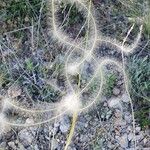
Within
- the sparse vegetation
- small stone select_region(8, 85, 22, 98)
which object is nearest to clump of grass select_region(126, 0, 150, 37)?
A: the sparse vegetation

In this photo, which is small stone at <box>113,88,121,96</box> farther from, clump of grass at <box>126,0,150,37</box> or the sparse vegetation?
clump of grass at <box>126,0,150,37</box>

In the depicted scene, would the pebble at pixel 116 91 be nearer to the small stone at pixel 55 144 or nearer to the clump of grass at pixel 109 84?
the clump of grass at pixel 109 84

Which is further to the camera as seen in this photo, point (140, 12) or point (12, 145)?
point (140, 12)

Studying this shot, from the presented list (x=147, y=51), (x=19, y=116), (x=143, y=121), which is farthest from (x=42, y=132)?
(x=147, y=51)

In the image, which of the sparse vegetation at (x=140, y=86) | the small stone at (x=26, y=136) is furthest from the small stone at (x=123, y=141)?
the small stone at (x=26, y=136)

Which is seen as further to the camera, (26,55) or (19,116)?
(26,55)

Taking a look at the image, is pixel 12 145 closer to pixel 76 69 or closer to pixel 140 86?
pixel 76 69

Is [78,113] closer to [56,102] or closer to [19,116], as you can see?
[56,102]

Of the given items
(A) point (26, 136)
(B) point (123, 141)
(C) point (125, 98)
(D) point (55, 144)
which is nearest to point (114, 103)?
(C) point (125, 98)
